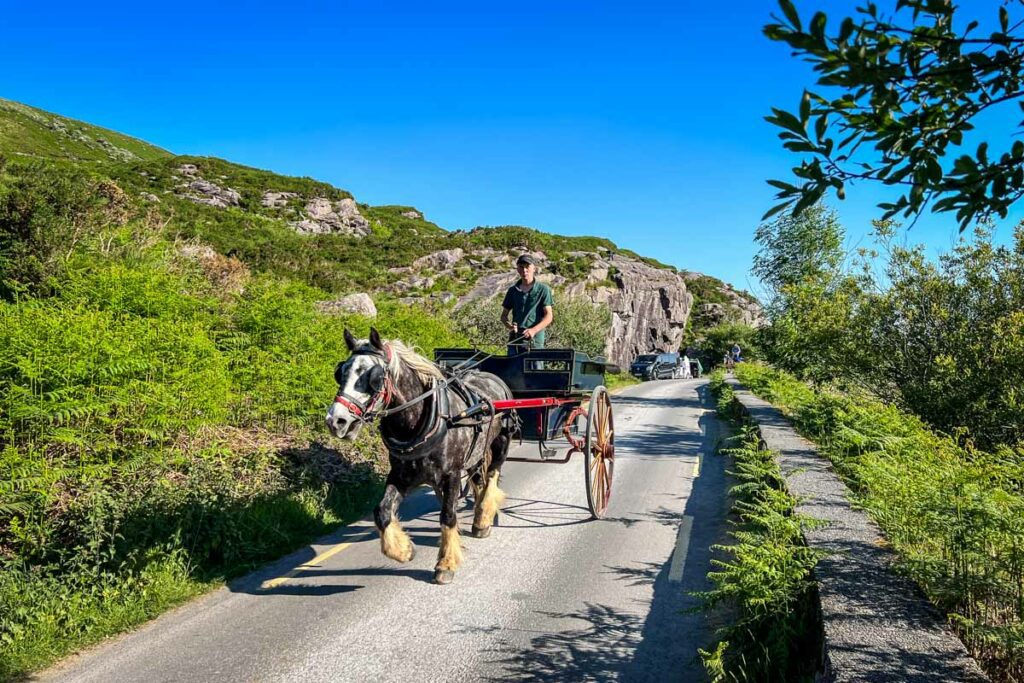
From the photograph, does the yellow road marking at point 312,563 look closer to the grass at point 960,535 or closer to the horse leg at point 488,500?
the horse leg at point 488,500

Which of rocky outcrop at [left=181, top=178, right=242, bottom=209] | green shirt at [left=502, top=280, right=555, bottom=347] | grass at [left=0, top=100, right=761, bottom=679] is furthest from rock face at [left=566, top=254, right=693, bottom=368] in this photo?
green shirt at [left=502, top=280, right=555, bottom=347]

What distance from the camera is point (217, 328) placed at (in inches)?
369

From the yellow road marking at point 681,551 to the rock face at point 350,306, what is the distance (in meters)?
9.39

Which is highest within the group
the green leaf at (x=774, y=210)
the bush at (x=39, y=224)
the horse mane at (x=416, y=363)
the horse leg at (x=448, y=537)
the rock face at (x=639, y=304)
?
the rock face at (x=639, y=304)

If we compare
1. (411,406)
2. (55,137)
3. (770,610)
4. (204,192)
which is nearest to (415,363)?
(411,406)

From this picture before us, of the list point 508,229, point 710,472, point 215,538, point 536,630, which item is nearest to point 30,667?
point 215,538

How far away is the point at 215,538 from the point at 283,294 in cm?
476

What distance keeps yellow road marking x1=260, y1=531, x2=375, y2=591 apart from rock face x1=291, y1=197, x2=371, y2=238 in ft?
148

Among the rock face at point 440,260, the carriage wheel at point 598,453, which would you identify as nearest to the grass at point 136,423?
the carriage wheel at point 598,453

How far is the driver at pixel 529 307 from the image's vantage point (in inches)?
300

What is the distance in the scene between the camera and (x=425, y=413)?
531 centimetres

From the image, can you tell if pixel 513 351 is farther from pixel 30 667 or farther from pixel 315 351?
pixel 30 667

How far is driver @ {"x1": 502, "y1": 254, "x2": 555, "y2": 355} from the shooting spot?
7609 mm

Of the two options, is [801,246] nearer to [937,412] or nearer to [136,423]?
[937,412]
